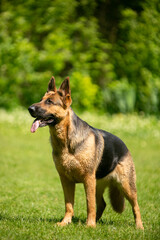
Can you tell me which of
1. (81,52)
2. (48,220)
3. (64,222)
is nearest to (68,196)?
(64,222)

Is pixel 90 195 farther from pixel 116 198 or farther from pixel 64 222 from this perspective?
pixel 116 198

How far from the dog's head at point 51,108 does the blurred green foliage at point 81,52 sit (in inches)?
532


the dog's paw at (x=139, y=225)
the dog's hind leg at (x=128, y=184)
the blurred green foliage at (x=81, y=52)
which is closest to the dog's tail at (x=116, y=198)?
the dog's hind leg at (x=128, y=184)

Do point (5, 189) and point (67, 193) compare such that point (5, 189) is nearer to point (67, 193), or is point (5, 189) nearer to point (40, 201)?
point (40, 201)

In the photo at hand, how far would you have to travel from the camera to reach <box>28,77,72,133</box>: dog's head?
4.74m

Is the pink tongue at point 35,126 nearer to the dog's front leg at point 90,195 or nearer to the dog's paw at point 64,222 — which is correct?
the dog's front leg at point 90,195

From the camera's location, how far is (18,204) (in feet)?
21.2

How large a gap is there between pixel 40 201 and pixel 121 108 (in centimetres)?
1181

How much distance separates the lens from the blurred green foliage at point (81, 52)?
19.8 metres

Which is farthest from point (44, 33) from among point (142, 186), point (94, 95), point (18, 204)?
point (18, 204)

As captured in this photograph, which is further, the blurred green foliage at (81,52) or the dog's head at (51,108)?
the blurred green foliage at (81,52)

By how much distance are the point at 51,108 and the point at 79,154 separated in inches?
29.1

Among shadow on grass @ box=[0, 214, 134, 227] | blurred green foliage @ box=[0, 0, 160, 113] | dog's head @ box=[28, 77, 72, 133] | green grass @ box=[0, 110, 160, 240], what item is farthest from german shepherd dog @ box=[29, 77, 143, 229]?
blurred green foliage @ box=[0, 0, 160, 113]

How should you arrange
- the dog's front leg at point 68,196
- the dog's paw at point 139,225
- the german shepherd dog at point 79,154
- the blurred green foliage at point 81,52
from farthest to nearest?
1. the blurred green foliage at point 81,52
2. the dog's paw at point 139,225
3. the dog's front leg at point 68,196
4. the german shepherd dog at point 79,154
